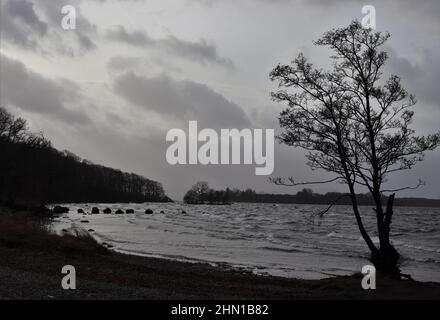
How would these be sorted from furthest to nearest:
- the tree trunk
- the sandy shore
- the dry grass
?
the dry grass
the tree trunk
the sandy shore

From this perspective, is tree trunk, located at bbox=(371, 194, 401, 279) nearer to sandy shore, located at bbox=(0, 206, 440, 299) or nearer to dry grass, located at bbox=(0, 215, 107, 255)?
sandy shore, located at bbox=(0, 206, 440, 299)

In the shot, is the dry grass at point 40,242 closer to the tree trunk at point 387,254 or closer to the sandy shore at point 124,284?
the sandy shore at point 124,284

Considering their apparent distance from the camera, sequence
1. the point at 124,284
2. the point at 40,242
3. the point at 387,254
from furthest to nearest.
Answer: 1. the point at 40,242
2. the point at 387,254
3. the point at 124,284

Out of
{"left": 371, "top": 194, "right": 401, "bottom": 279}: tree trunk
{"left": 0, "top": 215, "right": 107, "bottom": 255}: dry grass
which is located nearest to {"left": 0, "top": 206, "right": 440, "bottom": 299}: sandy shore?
{"left": 0, "top": 215, "right": 107, "bottom": 255}: dry grass

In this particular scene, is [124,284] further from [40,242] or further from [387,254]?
[40,242]

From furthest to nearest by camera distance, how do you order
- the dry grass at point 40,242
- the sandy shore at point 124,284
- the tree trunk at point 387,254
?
the dry grass at point 40,242 → the tree trunk at point 387,254 → the sandy shore at point 124,284

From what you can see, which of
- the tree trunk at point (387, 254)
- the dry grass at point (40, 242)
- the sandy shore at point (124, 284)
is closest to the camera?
the sandy shore at point (124, 284)

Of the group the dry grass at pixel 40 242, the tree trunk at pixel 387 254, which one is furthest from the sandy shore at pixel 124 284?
the tree trunk at pixel 387 254

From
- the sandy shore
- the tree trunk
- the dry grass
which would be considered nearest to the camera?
the sandy shore

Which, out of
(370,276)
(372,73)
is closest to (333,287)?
(370,276)

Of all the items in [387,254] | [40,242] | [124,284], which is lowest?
[124,284]

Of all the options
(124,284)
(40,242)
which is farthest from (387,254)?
(40,242)
